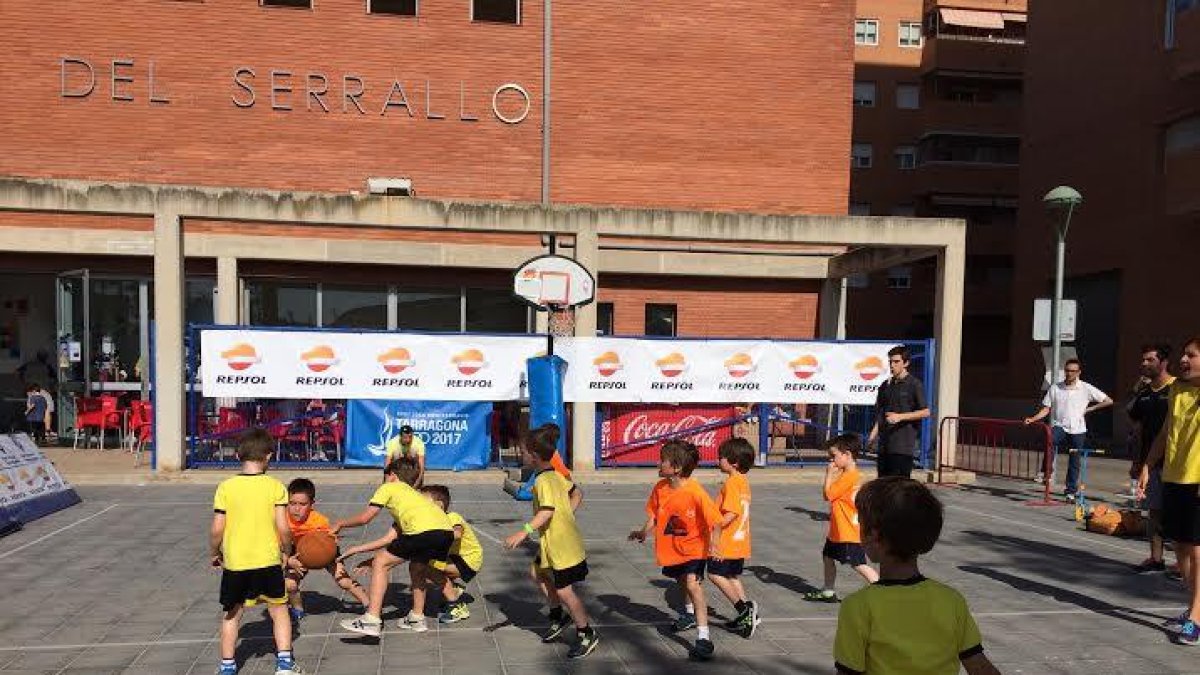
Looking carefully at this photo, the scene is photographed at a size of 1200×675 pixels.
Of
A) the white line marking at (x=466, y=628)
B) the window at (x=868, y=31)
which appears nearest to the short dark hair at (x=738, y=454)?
the white line marking at (x=466, y=628)

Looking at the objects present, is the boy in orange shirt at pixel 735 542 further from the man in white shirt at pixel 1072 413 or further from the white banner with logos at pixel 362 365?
the man in white shirt at pixel 1072 413

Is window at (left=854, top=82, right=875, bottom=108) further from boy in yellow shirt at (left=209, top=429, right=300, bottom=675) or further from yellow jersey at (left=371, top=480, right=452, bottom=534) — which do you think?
boy in yellow shirt at (left=209, top=429, right=300, bottom=675)

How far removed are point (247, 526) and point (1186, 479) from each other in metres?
6.62

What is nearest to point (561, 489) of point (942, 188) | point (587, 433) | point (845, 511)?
point (845, 511)

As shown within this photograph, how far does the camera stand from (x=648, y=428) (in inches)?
533

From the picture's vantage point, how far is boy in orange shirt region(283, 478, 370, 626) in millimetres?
5504

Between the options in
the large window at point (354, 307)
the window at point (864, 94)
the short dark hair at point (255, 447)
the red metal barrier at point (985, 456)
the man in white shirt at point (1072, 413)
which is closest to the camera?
the short dark hair at point (255, 447)

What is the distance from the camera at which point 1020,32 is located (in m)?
41.4

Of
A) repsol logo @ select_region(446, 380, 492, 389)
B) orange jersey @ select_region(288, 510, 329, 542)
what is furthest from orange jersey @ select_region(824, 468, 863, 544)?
repsol logo @ select_region(446, 380, 492, 389)

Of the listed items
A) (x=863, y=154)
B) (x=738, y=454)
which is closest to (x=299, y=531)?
(x=738, y=454)

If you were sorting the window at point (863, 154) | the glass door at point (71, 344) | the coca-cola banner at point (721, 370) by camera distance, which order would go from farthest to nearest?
the window at point (863, 154) → the glass door at point (71, 344) → the coca-cola banner at point (721, 370)

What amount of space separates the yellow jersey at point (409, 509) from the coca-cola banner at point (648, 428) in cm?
783

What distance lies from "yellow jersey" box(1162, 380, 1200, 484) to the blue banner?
31.3ft

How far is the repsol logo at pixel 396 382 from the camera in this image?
41.3 feet
